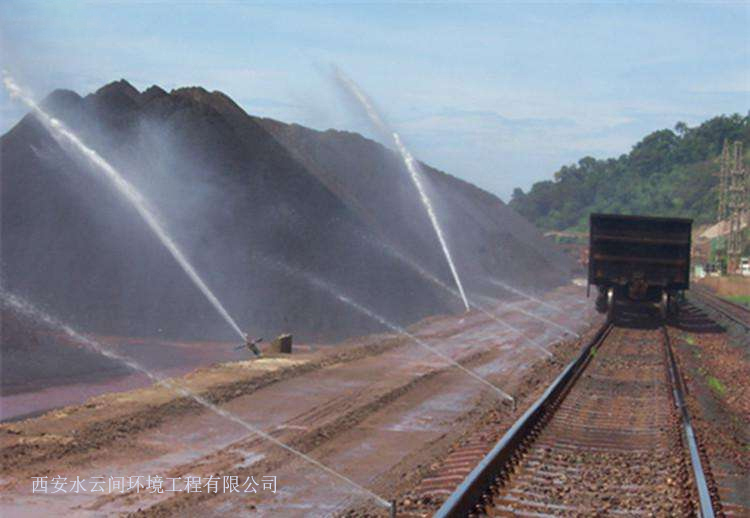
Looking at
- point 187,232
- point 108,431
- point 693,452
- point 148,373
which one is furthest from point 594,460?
point 187,232

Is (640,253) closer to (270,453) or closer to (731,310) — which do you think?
(731,310)

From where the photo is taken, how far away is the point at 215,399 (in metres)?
18.8

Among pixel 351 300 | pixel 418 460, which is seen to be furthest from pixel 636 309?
pixel 418 460

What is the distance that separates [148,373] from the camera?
2609 cm

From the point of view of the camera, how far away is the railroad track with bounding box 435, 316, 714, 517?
33.0ft

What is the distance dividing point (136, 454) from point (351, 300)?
31.0m

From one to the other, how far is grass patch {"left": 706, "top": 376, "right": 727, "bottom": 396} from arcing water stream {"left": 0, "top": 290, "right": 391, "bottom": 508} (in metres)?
10.1

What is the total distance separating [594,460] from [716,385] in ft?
34.6

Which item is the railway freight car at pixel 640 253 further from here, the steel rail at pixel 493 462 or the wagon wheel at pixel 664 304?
the steel rail at pixel 493 462

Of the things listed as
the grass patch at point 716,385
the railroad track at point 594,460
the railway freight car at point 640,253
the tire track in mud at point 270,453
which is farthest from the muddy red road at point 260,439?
the railway freight car at point 640,253

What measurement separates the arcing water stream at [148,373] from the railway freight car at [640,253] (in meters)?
16.2

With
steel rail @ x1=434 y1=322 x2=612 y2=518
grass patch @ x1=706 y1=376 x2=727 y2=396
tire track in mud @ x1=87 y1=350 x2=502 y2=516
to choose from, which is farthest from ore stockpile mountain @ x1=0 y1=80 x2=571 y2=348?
steel rail @ x1=434 y1=322 x2=612 y2=518

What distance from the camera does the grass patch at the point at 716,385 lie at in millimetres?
21144

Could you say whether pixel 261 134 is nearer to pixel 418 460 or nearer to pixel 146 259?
pixel 146 259
